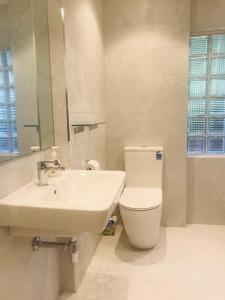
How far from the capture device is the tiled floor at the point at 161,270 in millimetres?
1696

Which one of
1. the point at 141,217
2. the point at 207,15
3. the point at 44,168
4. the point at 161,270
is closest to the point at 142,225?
the point at 141,217

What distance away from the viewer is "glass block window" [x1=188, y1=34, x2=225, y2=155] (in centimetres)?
252

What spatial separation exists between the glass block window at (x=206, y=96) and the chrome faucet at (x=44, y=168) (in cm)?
179

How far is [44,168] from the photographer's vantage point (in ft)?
4.23

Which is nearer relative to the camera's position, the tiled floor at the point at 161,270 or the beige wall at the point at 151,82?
the tiled floor at the point at 161,270

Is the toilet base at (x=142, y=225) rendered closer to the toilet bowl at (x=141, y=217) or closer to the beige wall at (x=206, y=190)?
the toilet bowl at (x=141, y=217)

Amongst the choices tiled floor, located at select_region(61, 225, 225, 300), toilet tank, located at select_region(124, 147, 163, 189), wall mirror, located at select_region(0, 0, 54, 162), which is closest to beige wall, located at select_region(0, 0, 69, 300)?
wall mirror, located at select_region(0, 0, 54, 162)

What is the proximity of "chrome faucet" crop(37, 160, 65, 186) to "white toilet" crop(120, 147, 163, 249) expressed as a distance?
3.04ft

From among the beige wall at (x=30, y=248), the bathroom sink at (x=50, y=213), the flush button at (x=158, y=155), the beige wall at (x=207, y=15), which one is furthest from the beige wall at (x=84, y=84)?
the beige wall at (x=207, y=15)

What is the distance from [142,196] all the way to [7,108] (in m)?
1.46

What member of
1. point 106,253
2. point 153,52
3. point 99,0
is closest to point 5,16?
point 99,0

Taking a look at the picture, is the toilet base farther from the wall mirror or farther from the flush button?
the wall mirror

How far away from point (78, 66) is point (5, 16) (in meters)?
0.68

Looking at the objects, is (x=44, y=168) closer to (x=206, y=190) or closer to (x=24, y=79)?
(x=24, y=79)
